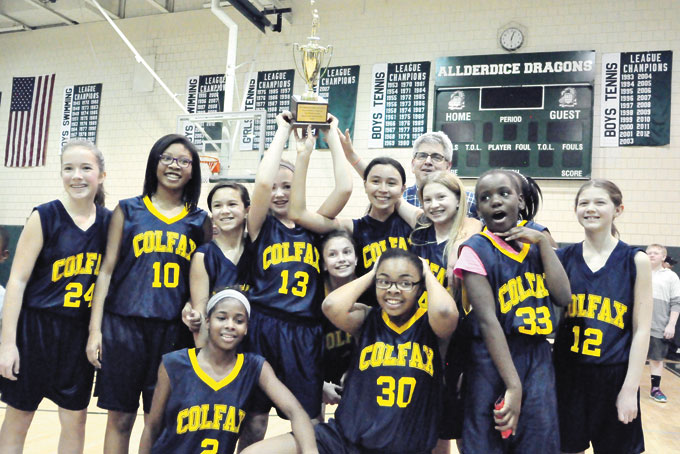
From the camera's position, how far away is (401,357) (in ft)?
7.09

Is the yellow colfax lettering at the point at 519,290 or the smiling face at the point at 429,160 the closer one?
the yellow colfax lettering at the point at 519,290

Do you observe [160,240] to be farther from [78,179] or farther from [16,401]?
[16,401]

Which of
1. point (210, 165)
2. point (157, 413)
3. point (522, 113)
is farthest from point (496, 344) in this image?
point (210, 165)

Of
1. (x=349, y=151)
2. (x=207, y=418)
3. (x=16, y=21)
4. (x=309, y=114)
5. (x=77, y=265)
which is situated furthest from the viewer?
(x=16, y=21)

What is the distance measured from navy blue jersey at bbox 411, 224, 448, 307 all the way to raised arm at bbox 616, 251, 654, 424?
30.1 inches

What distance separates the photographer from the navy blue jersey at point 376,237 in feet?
8.35

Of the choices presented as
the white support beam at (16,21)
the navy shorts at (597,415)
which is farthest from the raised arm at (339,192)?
the white support beam at (16,21)

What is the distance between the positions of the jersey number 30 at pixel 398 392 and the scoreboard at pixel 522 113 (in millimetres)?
5796

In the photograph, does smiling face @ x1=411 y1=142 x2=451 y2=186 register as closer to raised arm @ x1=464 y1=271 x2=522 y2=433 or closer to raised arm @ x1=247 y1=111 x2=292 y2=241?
raised arm @ x1=247 y1=111 x2=292 y2=241

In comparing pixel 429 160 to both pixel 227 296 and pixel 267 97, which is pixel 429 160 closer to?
pixel 227 296

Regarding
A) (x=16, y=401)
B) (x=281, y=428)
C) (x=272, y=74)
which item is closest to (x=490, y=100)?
(x=272, y=74)

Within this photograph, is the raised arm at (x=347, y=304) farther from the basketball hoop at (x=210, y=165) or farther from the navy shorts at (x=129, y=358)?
the basketball hoop at (x=210, y=165)

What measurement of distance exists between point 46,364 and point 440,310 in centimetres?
174

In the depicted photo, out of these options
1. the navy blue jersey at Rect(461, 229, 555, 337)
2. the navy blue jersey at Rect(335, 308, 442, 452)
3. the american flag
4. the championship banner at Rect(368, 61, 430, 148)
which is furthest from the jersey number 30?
the american flag
